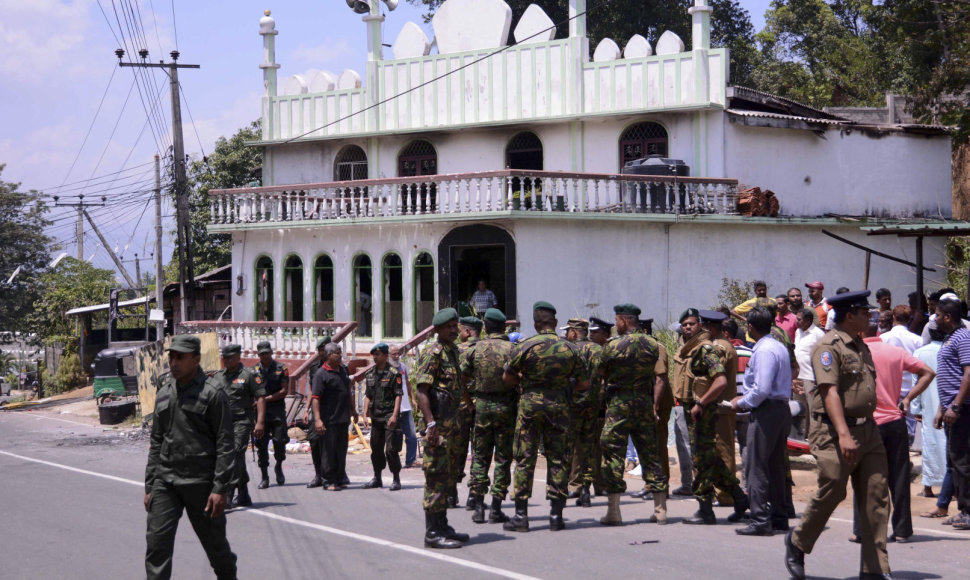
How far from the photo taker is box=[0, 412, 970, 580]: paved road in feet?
26.7

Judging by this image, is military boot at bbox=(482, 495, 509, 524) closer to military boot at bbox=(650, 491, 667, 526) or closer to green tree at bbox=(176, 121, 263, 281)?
military boot at bbox=(650, 491, 667, 526)

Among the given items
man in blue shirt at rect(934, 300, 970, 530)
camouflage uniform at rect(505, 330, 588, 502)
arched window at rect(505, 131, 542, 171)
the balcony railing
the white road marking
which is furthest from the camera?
arched window at rect(505, 131, 542, 171)

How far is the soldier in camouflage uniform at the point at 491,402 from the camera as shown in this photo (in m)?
9.62

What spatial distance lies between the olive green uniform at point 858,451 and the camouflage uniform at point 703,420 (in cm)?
256

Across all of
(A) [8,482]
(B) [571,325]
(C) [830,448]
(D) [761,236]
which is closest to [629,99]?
(D) [761,236]

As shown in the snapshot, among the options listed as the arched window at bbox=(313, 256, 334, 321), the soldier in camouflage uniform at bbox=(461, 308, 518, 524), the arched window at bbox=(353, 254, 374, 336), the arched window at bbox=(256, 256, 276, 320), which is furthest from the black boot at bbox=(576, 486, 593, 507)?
the arched window at bbox=(256, 256, 276, 320)

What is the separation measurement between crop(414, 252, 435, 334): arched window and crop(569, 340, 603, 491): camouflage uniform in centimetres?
1453

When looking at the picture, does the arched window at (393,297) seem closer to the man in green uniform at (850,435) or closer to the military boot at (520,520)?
the military boot at (520,520)

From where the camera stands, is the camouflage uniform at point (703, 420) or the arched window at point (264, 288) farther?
the arched window at point (264, 288)

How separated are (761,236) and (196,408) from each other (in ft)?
65.7

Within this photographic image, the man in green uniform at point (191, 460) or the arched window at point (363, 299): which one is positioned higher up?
the arched window at point (363, 299)

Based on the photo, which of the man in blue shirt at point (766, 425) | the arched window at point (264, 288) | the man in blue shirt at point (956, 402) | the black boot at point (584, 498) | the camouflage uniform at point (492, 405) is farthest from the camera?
the arched window at point (264, 288)

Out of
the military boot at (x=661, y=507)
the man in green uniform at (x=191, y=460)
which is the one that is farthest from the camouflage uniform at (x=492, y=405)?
the man in green uniform at (x=191, y=460)

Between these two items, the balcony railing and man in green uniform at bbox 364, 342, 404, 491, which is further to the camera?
the balcony railing
